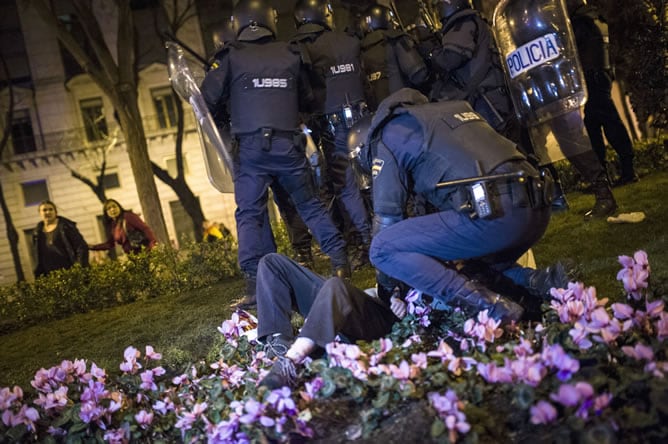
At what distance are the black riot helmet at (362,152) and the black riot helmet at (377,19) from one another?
83.9 inches

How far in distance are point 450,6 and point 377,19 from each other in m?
1.02

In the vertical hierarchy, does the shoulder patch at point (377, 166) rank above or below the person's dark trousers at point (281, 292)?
above

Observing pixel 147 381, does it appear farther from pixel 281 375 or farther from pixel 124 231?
pixel 124 231

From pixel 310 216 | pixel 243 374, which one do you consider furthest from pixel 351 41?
pixel 243 374

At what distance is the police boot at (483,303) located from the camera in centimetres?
289

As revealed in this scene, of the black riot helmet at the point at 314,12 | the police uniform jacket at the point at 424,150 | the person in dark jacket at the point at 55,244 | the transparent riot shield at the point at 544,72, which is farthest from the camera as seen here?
the person in dark jacket at the point at 55,244

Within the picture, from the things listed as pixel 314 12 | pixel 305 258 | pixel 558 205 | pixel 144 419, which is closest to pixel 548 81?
pixel 314 12

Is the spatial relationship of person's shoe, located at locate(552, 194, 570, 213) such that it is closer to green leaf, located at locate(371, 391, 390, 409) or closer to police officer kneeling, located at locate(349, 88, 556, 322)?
police officer kneeling, located at locate(349, 88, 556, 322)

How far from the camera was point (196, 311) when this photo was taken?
5.35m

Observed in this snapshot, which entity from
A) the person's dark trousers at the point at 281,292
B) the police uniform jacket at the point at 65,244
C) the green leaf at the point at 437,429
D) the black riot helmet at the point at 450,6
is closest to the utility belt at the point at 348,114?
the black riot helmet at the point at 450,6

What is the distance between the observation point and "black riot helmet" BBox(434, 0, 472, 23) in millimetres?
4832

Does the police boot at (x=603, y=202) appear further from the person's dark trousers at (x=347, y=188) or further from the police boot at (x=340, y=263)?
the police boot at (x=340, y=263)

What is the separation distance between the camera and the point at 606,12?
7.89 meters

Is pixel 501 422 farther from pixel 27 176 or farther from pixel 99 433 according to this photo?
pixel 27 176
